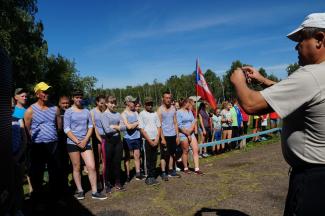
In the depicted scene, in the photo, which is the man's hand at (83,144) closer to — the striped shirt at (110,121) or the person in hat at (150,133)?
the striped shirt at (110,121)

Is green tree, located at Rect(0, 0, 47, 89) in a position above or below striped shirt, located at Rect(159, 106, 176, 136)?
above

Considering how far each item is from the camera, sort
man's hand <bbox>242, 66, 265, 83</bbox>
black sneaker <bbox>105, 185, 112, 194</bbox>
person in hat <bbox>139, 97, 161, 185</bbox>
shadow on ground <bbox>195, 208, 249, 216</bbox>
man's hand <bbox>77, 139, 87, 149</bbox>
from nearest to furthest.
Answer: man's hand <bbox>242, 66, 265, 83</bbox>, shadow on ground <bbox>195, 208, 249, 216</bbox>, man's hand <bbox>77, 139, 87, 149</bbox>, black sneaker <bbox>105, 185, 112, 194</bbox>, person in hat <bbox>139, 97, 161, 185</bbox>

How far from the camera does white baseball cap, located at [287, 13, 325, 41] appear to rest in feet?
7.58

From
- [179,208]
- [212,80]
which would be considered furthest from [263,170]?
[212,80]

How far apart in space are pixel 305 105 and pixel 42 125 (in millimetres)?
5190

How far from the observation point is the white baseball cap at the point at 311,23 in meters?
2.31

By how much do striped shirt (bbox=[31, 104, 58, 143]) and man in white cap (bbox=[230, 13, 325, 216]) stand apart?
4.77 metres

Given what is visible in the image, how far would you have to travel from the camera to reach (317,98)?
221 cm

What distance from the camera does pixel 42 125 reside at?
6.30 m

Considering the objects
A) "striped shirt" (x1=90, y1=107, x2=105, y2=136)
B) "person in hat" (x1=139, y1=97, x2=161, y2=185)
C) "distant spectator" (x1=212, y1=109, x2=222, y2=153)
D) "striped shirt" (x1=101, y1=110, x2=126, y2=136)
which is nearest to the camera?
"striped shirt" (x1=101, y1=110, x2=126, y2=136)

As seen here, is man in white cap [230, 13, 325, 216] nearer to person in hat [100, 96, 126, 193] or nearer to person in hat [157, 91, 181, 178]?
person in hat [100, 96, 126, 193]

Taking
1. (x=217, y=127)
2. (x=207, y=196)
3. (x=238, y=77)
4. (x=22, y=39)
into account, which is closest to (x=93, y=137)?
(x=207, y=196)

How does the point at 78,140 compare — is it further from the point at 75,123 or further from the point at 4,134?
the point at 4,134

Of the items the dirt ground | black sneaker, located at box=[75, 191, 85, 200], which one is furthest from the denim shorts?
black sneaker, located at box=[75, 191, 85, 200]
